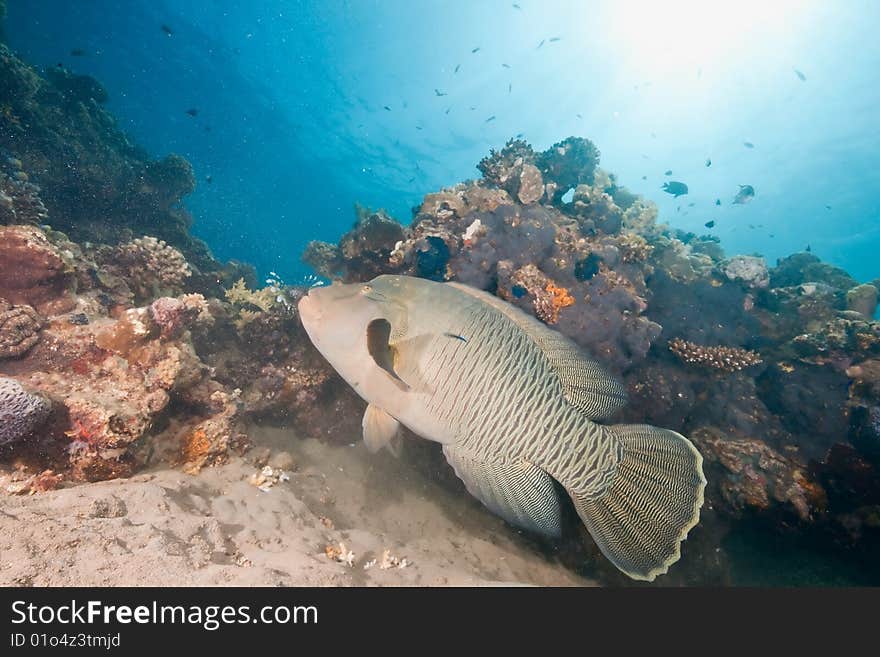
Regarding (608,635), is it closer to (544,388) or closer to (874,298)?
(544,388)

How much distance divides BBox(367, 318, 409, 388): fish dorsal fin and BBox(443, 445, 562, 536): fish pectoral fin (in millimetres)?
771

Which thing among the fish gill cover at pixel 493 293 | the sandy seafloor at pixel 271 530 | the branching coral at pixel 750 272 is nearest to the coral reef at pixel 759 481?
the fish gill cover at pixel 493 293

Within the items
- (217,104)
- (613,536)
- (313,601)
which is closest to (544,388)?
(613,536)

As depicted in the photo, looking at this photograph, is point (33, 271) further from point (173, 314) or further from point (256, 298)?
point (256, 298)

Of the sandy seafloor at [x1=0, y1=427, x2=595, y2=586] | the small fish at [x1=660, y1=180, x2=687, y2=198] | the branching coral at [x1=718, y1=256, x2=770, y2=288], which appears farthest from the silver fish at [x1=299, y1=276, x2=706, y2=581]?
the small fish at [x1=660, y1=180, x2=687, y2=198]

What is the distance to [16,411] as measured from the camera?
2.75 meters

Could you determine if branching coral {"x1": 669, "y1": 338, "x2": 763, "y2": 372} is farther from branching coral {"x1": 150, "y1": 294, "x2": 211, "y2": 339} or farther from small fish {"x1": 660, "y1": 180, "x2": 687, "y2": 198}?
small fish {"x1": 660, "y1": 180, "x2": 687, "y2": 198}

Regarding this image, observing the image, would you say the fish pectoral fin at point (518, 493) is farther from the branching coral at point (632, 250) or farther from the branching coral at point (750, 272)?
the branching coral at point (750, 272)

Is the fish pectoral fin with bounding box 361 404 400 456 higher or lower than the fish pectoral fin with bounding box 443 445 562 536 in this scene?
higher

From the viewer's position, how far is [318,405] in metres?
5.47

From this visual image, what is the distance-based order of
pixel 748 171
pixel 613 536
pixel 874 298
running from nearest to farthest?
pixel 613 536
pixel 874 298
pixel 748 171

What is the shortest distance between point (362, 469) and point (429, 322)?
10.4ft

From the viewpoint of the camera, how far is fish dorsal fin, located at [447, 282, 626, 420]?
2879 mm

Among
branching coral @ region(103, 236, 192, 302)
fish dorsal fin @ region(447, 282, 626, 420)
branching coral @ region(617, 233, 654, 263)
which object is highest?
branching coral @ region(103, 236, 192, 302)
